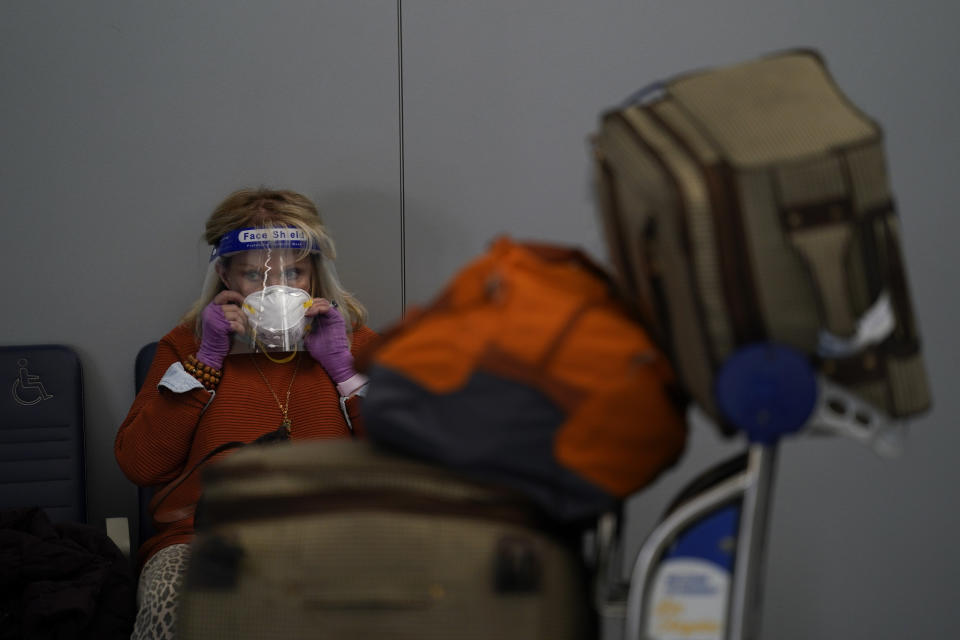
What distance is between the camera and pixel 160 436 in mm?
1866

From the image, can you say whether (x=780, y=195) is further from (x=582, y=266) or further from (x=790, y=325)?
(x=582, y=266)

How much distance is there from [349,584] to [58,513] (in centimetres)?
143

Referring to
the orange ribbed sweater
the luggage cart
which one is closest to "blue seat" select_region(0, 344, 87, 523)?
the orange ribbed sweater

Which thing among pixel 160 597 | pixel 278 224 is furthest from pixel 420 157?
pixel 160 597

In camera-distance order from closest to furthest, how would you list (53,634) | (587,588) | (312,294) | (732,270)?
(732,270)
(587,588)
(53,634)
(312,294)

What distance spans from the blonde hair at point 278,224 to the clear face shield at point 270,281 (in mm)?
30

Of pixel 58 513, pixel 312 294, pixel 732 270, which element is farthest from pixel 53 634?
pixel 732 270

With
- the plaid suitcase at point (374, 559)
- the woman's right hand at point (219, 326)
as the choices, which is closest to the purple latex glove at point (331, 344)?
the woman's right hand at point (219, 326)

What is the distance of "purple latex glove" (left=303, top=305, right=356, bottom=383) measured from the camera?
6.53 ft

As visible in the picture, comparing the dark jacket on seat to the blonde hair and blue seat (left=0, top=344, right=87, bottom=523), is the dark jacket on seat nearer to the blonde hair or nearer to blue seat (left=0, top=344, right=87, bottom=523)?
blue seat (left=0, top=344, right=87, bottom=523)

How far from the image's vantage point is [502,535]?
986 mm

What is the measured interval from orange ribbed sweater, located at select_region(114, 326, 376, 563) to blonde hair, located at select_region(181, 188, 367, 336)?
123 millimetres

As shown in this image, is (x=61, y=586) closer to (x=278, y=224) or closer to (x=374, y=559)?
(x=278, y=224)

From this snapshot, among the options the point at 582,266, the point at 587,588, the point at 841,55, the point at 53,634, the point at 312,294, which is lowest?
the point at 53,634
